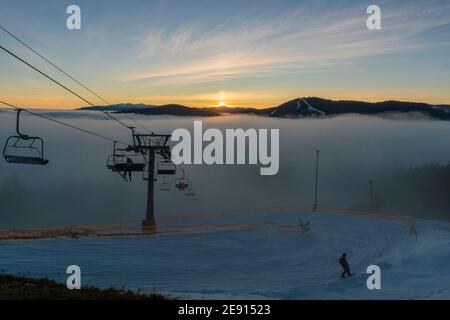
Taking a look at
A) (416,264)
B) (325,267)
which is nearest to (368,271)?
(416,264)

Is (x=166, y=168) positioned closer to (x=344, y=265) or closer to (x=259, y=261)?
(x=259, y=261)

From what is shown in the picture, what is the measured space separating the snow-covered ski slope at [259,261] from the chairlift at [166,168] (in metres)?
4.66

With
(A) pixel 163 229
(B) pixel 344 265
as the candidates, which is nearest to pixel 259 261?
(B) pixel 344 265

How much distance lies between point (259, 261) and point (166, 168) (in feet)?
31.8

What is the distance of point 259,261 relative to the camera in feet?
97.7

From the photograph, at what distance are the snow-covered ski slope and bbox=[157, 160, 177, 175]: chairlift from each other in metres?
4.66

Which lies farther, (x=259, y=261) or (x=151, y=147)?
(x=151, y=147)

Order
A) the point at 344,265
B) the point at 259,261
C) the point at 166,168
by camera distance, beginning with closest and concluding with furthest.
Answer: the point at 344,265 < the point at 259,261 < the point at 166,168

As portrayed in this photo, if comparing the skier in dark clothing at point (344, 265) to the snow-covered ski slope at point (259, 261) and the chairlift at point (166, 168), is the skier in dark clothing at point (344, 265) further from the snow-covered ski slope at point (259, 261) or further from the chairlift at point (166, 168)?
the chairlift at point (166, 168)

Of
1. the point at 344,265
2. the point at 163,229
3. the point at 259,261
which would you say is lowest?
the point at 259,261

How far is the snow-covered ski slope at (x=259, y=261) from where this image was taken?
20406 millimetres

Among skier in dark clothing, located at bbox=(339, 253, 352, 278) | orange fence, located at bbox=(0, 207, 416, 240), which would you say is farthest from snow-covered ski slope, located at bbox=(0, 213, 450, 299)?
orange fence, located at bbox=(0, 207, 416, 240)

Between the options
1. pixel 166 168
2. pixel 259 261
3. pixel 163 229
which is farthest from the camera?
pixel 163 229
